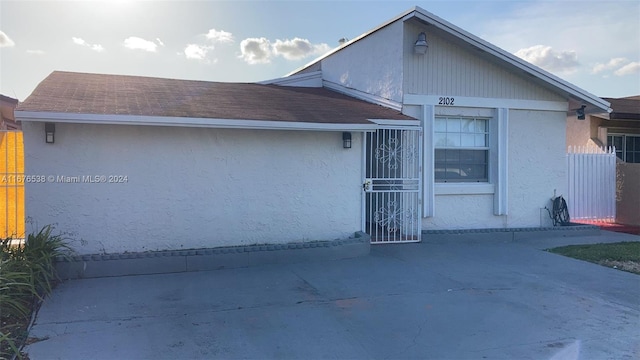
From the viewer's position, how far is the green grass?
8.84 meters

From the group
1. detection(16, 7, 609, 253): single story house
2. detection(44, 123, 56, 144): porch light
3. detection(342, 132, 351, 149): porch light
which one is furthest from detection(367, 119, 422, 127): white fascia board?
detection(44, 123, 56, 144): porch light

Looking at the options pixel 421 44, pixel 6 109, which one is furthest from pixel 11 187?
pixel 421 44

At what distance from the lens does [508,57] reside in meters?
10.8

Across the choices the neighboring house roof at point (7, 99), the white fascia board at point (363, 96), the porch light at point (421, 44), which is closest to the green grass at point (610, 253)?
the white fascia board at point (363, 96)

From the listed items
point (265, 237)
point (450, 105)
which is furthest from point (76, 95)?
point (450, 105)

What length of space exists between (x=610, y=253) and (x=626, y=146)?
10.0 m

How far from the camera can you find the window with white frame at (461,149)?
11.1 metres

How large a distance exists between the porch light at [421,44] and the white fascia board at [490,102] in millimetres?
940

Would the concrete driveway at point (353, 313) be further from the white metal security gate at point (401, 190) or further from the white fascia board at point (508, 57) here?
the white fascia board at point (508, 57)

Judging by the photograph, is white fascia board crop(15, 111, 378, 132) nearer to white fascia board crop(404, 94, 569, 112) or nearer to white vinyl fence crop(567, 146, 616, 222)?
white fascia board crop(404, 94, 569, 112)

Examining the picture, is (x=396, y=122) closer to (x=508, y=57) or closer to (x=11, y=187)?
(x=508, y=57)

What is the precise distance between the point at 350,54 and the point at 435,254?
6211 mm

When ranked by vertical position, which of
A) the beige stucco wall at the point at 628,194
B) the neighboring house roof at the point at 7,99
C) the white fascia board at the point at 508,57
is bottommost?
the beige stucco wall at the point at 628,194

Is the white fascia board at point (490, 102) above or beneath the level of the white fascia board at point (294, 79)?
beneath
